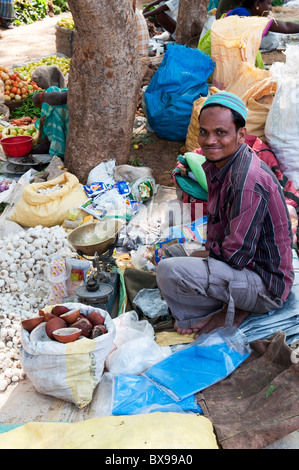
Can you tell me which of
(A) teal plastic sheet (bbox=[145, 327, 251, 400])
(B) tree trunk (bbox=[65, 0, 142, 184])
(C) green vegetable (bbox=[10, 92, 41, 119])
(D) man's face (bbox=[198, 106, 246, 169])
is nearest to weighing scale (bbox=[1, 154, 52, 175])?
(B) tree trunk (bbox=[65, 0, 142, 184])

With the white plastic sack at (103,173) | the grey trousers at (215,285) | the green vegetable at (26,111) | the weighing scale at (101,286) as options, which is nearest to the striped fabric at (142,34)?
the white plastic sack at (103,173)

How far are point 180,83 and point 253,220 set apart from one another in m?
2.86

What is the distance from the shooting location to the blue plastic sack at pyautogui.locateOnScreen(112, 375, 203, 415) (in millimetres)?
2117

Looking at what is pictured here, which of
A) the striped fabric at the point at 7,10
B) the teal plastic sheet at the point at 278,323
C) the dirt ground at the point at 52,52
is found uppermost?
the striped fabric at the point at 7,10

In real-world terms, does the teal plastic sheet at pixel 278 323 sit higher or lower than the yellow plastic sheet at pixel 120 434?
lower

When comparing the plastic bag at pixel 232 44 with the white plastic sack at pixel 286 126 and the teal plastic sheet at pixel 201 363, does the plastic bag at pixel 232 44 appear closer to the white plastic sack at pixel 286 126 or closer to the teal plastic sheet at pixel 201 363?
the white plastic sack at pixel 286 126

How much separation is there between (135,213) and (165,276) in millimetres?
1610

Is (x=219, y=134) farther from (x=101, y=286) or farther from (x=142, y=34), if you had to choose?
(x=142, y=34)

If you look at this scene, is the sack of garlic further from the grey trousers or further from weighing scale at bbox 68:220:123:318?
the grey trousers

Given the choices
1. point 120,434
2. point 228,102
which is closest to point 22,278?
point 120,434

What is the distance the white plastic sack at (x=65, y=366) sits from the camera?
2.18 metres

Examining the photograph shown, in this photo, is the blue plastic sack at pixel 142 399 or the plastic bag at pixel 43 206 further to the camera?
the plastic bag at pixel 43 206

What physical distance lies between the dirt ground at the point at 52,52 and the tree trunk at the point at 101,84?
375mm
